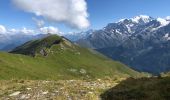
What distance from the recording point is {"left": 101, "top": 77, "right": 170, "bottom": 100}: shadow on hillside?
17.0 meters

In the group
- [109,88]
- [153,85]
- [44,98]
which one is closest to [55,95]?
[44,98]

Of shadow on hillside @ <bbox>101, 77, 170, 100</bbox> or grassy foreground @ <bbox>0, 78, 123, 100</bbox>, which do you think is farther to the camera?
grassy foreground @ <bbox>0, 78, 123, 100</bbox>

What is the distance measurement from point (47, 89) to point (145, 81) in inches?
251

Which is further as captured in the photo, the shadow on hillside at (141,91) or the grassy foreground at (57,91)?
the grassy foreground at (57,91)

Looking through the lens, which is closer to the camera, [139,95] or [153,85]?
[139,95]

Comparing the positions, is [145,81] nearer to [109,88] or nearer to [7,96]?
[109,88]

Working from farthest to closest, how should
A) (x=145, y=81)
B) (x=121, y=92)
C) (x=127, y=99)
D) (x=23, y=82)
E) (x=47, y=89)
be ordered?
Answer: (x=23, y=82) → (x=145, y=81) → (x=47, y=89) → (x=121, y=92) → (x=127, y=99)

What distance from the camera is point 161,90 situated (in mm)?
17750

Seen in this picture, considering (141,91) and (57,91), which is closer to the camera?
(141,91)

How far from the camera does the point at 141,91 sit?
18.0 metres

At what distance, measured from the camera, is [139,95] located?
17.4m

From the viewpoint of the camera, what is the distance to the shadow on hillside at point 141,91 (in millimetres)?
17013

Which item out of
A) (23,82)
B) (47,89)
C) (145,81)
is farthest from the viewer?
(23,82)

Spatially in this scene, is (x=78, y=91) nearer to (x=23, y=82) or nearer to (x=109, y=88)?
(x=109, y=88)
